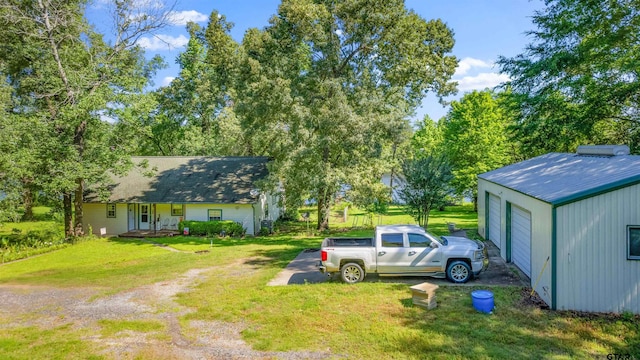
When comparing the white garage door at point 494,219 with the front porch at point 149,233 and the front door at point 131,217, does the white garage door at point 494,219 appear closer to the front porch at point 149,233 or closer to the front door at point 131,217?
the front porch at point 149,233

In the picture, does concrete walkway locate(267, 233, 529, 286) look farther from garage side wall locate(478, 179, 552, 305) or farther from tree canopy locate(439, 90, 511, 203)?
tree canopy locate(439, 90, 511, 203)

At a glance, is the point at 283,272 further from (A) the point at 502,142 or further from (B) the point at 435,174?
(A) the point at 502,142

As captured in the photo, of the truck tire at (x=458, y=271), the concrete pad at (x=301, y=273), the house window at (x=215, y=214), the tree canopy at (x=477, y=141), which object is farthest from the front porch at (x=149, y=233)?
the tree canopy at (x=477, y=141)

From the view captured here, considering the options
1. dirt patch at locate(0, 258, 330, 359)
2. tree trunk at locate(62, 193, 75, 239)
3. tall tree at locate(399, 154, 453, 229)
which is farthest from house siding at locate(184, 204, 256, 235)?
dirt patch at locate(0, 258, 330, 359)

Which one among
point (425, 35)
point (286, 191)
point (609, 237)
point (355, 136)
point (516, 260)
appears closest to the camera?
point (609, 237)

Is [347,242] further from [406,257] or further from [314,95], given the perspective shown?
[314,95]

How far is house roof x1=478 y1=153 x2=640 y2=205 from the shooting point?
32.5ft

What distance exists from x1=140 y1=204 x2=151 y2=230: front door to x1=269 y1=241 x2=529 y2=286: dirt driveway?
16.2 m

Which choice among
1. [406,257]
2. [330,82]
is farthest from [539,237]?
[330,82]

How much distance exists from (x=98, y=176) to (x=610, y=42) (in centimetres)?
2825

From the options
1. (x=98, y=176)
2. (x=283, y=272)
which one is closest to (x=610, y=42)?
(x=283, y=272)

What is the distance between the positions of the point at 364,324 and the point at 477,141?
30061 mm

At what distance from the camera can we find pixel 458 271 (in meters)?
12.7

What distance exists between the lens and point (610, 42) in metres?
18.5
